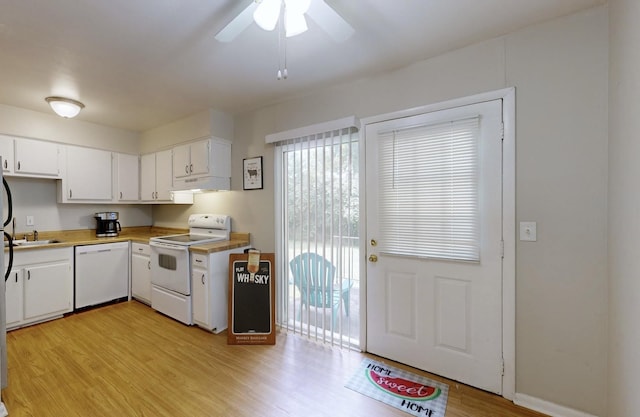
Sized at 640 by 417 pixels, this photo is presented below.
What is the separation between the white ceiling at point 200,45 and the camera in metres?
1.55

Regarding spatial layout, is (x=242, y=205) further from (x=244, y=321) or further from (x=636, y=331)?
(x=636, y=331)

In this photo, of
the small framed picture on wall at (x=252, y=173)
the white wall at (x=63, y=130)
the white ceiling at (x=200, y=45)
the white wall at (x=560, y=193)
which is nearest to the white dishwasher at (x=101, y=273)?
the white wall at (x=63, y=130)

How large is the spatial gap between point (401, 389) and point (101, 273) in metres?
3.69

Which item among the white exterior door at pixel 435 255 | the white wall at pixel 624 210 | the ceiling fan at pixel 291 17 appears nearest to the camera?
the white wall at pixel 624 210

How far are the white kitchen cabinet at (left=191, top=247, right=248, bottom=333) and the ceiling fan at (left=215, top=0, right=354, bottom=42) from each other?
2.10m

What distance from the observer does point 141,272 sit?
359cm

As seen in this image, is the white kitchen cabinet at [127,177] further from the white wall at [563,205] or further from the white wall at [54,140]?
the white wall at [563,205]

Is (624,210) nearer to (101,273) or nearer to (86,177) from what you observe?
(101,273)

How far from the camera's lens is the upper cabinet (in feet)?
10.3

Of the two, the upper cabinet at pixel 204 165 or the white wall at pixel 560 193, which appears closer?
the white wall at pixel 560 193

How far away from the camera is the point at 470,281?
195cm

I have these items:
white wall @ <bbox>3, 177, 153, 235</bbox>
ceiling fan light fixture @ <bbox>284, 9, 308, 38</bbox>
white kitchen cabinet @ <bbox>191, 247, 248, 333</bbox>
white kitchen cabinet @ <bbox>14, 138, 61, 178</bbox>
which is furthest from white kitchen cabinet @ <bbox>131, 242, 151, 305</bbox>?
ceiling fan light fixture @ <bbox>284, 9, 308, 38</bbox>

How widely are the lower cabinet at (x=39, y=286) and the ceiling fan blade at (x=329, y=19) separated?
12.0 feet

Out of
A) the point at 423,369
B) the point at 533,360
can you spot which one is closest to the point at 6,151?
the point at 423,369
